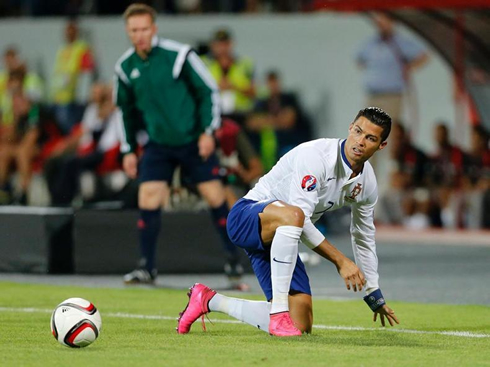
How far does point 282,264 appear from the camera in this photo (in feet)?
22.8

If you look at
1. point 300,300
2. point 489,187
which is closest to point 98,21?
point 489,187

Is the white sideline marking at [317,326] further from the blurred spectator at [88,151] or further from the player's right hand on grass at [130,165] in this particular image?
the blurred spectator at [88,151]

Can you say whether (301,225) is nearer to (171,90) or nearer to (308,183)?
(308,183)

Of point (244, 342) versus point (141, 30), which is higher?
point (141, 30)

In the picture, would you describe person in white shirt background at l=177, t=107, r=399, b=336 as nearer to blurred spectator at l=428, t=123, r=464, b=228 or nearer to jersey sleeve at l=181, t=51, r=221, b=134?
jersey sleeve at l=181, t=51, r=221, b=134

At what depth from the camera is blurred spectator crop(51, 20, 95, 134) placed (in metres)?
20.1

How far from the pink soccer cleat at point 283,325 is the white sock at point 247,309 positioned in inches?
6.0

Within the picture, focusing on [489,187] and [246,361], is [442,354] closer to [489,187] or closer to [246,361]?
[246,361]

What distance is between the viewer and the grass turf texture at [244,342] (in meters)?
6.13

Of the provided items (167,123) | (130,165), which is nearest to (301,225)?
(167,123)

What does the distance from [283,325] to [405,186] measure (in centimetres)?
1146

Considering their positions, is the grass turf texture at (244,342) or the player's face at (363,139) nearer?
the grass turf texture at (244,342)

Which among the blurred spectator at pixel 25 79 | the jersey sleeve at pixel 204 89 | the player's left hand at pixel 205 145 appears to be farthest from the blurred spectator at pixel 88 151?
the player's left hand at pixel 205 145

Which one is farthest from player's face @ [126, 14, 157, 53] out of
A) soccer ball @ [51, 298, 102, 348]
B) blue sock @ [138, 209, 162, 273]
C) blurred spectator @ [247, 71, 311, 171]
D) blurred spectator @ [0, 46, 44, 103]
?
blurred spectator @ [0, 46, 44, 103]
